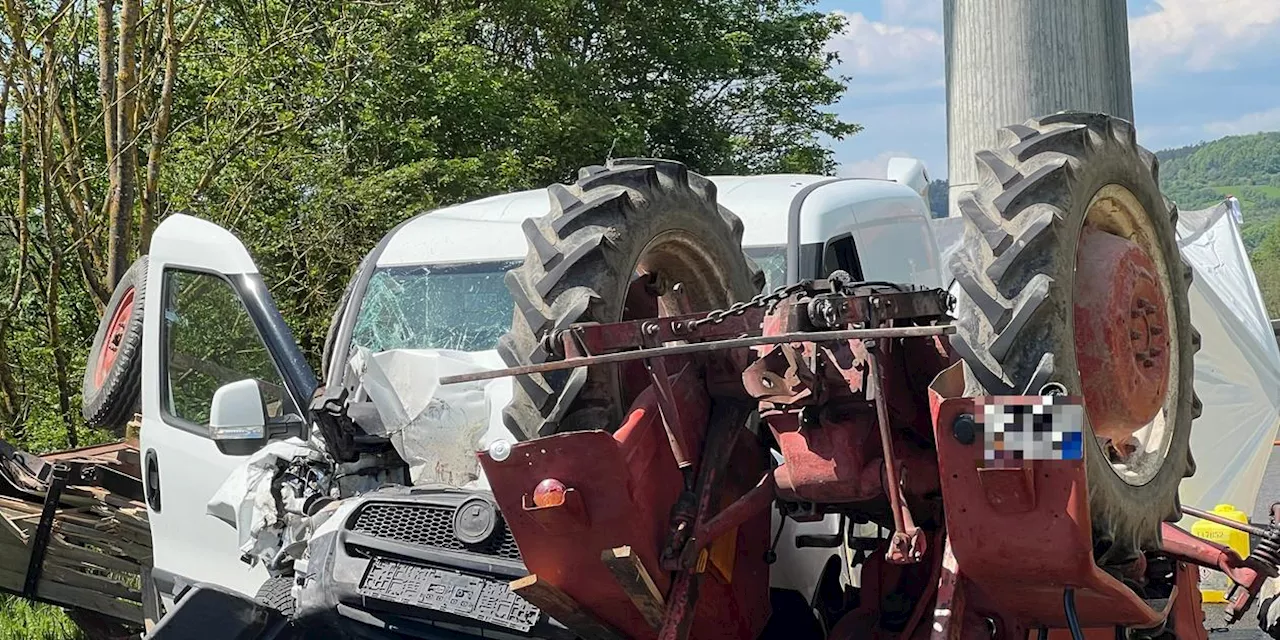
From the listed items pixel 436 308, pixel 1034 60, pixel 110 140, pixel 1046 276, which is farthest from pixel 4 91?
pixel 1046 276

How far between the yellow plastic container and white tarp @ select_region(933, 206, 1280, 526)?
4.01ft

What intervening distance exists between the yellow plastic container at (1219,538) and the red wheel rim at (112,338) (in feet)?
18.3

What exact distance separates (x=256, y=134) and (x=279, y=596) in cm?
799

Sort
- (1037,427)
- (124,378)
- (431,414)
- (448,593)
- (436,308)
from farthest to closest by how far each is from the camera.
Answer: (124,378), (436,308), (431,414), (448,593), (1037,427)

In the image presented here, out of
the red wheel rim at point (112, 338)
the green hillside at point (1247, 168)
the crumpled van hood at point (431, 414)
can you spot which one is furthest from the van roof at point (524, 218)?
the green hillside at point (1247, 168)

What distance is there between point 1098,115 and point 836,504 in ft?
4.28

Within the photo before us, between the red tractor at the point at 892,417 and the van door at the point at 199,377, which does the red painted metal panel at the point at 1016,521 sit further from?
the van door at the point at 199,377


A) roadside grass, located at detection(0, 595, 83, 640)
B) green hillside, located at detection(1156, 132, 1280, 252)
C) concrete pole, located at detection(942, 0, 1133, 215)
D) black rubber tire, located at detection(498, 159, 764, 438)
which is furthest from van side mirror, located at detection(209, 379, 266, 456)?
green hillside, located at detection(1156, 132, 1280, 252)

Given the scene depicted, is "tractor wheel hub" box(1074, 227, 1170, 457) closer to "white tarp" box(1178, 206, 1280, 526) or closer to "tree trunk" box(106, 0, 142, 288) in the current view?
"white tarp" box(1178, 206, 1280, 526)

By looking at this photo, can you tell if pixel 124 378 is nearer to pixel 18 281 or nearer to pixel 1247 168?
pixel 18 281

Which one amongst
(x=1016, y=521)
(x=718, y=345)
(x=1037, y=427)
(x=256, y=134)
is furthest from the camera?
(x=256, y=134)

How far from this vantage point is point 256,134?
40.3ft

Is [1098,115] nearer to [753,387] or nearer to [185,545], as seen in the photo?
[753,387]

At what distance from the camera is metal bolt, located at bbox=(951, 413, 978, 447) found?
3324 millimetres
